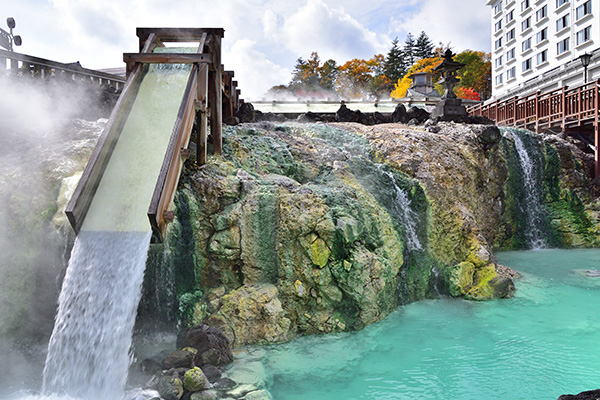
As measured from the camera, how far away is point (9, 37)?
13422mm

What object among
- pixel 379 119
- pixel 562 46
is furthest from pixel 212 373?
pixel 562 46

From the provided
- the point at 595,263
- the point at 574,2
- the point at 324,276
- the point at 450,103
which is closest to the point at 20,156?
the point at 324,276

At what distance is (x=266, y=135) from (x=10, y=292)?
5.19m

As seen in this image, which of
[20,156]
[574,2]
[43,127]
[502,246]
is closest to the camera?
[20,156]

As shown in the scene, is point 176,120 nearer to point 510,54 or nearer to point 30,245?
point 30,245

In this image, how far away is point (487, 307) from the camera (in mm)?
7598

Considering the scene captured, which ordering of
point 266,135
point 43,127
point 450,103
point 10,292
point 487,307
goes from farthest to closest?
point 450,103, point 266,135, point 43,127, point 487,307, point 10,292

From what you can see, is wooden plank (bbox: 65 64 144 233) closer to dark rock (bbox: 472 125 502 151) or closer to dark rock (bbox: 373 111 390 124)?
dark rock (bbox: 472 125 502 151)

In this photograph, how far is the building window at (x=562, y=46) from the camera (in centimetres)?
2948

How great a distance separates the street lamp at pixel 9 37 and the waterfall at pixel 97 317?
36.3 ft

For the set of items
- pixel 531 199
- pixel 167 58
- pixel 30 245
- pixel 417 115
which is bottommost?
pixel 30 245

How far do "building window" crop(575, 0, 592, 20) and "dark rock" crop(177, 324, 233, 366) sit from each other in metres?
31.4

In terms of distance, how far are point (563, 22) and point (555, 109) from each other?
60.1 ft

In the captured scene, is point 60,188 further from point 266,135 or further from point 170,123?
point 266,135
